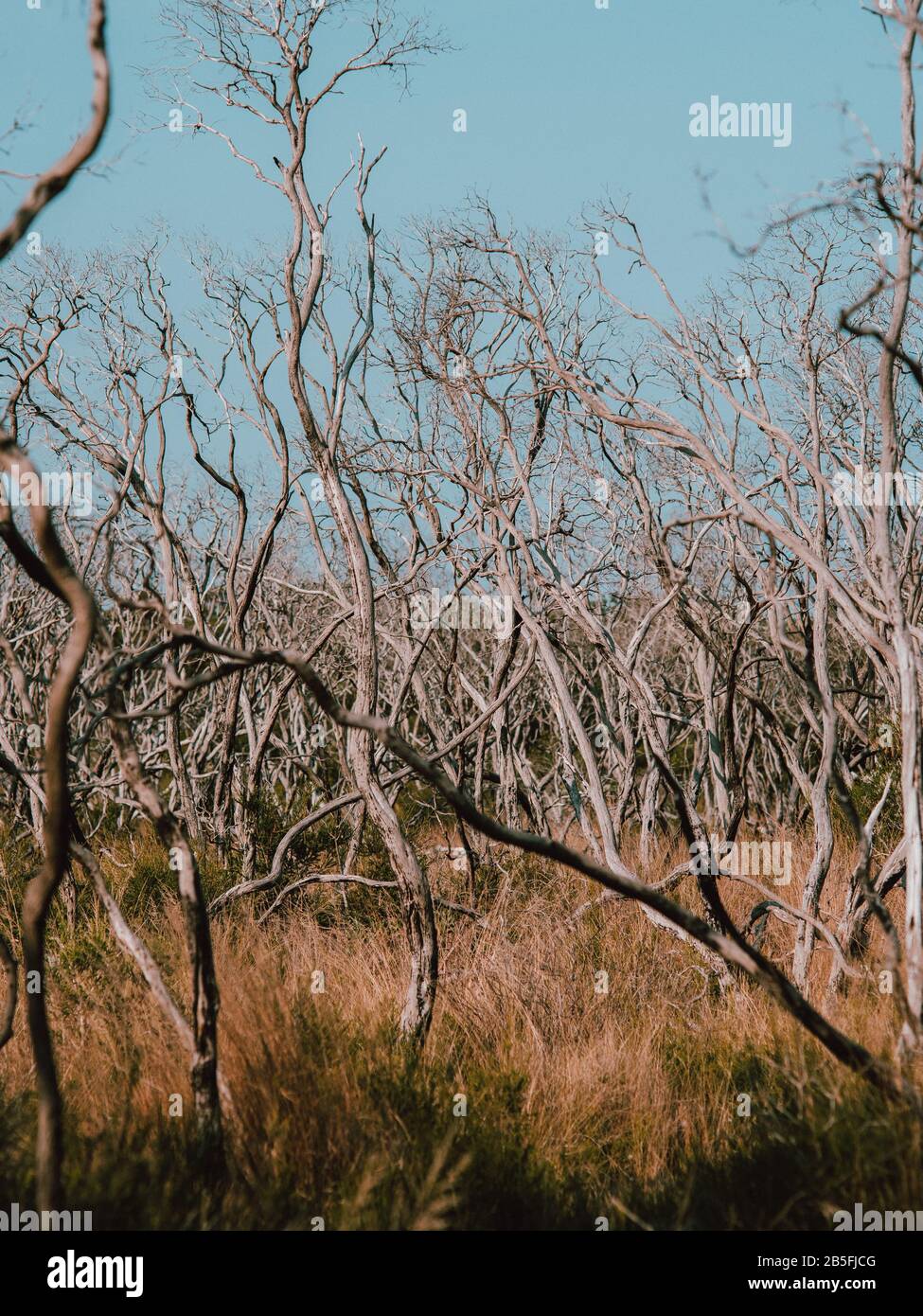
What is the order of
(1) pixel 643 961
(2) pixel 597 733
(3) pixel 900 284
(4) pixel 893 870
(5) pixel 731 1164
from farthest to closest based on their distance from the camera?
(2) pixel 597 733 < (1) pixel 643 961 < (4) pixel 893 870 < (3) pixel 900 284 < (5) pixel 731 1164

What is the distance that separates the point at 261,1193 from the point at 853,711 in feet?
25.8

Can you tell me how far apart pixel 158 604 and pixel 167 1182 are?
55.7 inches

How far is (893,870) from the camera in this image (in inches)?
178

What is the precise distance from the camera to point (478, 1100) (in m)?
3.75

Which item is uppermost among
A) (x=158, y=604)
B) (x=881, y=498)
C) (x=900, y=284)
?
(x=900, y=284)

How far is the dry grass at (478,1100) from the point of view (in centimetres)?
287

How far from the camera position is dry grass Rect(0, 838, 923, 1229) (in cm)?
287

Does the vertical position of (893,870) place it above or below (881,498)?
below
